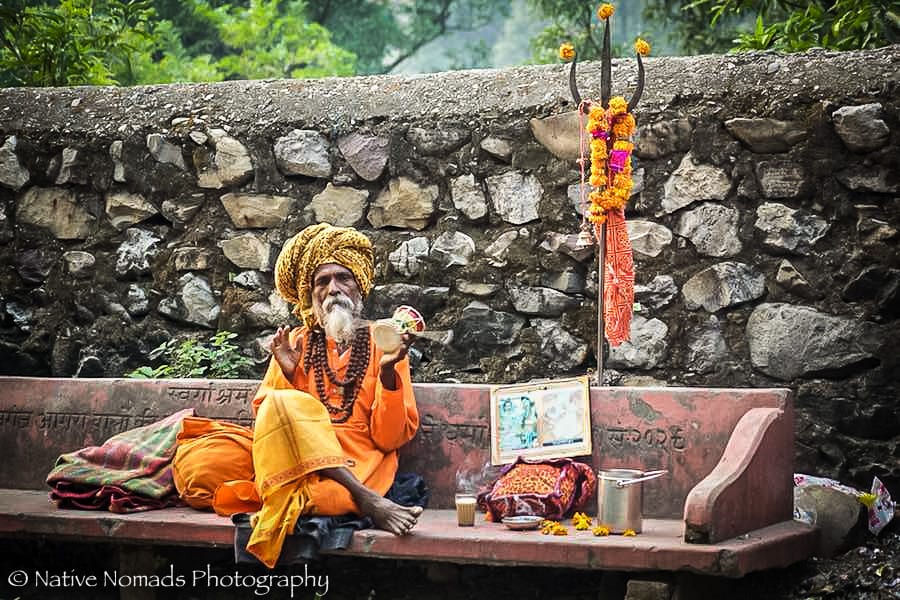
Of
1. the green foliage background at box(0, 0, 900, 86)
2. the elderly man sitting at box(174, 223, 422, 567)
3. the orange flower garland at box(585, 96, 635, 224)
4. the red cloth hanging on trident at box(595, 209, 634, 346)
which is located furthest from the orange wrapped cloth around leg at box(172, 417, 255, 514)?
the green foliage background at box(0, 0, 900, 86)

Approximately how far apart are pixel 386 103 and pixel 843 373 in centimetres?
233

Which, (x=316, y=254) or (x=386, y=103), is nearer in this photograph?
(x=316, y=254)

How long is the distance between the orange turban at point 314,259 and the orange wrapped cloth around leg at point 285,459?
522 millimetres

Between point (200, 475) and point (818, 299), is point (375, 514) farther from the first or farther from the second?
point (818, 299)

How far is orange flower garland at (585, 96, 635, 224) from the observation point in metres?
5.05

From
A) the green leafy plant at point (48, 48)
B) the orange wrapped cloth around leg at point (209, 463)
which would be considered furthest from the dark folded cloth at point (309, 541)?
the green leafy plant at point (48, 48)

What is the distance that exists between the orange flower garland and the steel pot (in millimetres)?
1152

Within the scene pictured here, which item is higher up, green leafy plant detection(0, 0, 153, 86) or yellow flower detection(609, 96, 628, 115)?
green leafy plant detection(0, 0, 153, 86)

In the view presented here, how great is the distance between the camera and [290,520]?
14.2ft

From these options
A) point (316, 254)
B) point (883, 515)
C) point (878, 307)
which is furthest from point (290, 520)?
point (878, 307)

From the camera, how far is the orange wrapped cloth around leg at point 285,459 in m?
4.32

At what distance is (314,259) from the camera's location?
16.1 ft

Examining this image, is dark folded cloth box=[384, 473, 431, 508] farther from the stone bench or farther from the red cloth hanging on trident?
the red cloth hanging on trident

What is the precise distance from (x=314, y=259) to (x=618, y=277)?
3.81ft
